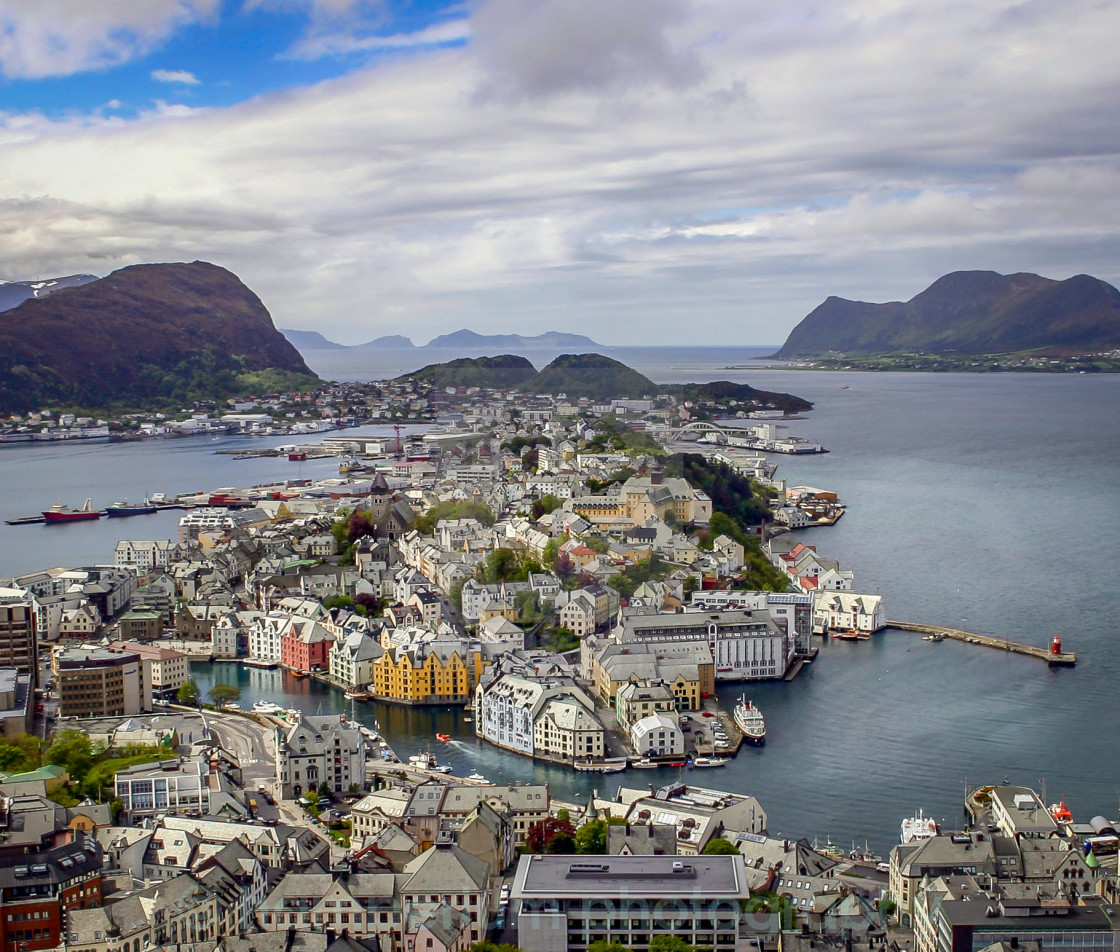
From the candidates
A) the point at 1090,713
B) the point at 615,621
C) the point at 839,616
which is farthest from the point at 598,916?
the point at 839,616

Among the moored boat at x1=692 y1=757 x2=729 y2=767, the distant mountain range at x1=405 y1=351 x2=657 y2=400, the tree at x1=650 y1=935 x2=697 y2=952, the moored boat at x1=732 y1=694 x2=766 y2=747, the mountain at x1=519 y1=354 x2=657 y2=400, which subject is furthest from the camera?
the distant mountain range at x1=405 y1=351 x2=657 y2=400

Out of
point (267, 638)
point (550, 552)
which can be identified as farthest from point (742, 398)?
point (267, 638)

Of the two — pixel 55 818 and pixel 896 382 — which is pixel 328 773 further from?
pixel 896 382

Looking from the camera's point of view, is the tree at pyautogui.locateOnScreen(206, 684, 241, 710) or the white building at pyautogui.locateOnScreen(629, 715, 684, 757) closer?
the white building at pyautogui.locateOnScreen(629, 715, 684, 757)

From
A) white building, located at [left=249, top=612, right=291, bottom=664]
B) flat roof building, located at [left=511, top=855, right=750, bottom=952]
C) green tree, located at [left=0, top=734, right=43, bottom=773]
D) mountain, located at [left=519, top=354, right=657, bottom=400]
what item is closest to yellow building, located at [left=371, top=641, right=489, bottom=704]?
white building, located at [left=249, top=612, right=291, bottom=664]

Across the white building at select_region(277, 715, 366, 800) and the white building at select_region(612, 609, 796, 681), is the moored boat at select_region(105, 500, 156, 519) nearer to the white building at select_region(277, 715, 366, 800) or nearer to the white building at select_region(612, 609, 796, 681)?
the white building at select_region(612, 609, 796, 681)

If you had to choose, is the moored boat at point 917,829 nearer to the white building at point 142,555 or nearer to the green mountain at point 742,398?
the white building at point 142,555

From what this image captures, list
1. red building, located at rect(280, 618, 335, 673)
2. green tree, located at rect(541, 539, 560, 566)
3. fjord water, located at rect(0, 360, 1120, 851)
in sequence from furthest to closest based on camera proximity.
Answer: green tree, located at rect(541, 539, 560, 566) → red building, located at rect(280, 618, 335, 673) → fjord water, located at rect(0, 360, 1120, 851)

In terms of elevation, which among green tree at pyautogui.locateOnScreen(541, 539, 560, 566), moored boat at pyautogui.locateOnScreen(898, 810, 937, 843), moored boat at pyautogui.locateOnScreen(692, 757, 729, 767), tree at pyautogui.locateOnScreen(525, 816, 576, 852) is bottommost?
moored boat at pyautogui.locateOnScreen(692, 757, 729, 767)
